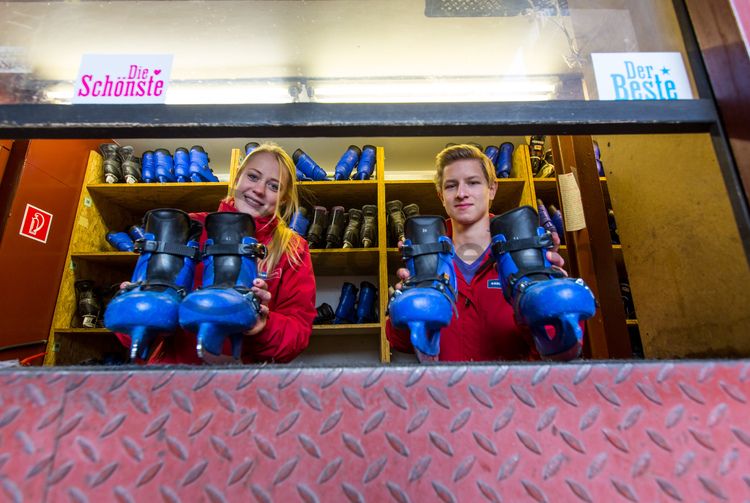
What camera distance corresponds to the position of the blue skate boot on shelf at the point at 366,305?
247 cm

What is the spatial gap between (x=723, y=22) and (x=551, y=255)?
1.29ft

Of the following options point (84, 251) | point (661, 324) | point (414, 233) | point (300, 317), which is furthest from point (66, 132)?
point (84, 251)

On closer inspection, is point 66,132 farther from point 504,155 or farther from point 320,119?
point 504,155

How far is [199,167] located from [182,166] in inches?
4.2

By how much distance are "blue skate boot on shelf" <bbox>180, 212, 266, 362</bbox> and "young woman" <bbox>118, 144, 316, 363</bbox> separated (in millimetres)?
177

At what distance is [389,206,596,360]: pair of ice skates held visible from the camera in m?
0.50

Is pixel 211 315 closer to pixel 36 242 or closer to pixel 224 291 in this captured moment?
pixel 224 291

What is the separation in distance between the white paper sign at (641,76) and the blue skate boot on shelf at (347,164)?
2.05 metres

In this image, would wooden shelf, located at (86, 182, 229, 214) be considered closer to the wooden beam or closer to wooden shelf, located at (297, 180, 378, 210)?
wooden shelf, located at (297, 180, 378, 210)

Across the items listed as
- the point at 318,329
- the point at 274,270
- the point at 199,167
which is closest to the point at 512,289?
the point at 274,270

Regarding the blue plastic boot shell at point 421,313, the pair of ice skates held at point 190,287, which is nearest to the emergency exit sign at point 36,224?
the pair of ice skates held at point 190,287

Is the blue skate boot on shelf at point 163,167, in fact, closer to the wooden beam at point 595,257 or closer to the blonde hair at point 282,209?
the blonde hair at point 282,209

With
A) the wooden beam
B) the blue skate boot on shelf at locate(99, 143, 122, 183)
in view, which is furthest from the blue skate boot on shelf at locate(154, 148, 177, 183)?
the wooden beam

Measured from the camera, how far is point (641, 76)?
1.73ft
